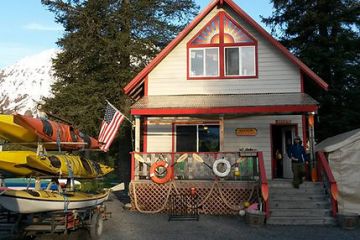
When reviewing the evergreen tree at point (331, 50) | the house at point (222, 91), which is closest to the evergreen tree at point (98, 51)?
the house at point (222, 91)

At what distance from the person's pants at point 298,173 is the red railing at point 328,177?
0.62 m

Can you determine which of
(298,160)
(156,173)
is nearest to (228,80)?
(298,160)

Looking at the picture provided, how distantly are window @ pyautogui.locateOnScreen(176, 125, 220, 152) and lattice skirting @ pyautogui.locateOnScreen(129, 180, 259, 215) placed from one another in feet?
9.98

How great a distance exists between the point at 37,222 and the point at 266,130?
1046 cm

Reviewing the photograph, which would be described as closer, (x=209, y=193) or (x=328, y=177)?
(x=328, y=177)

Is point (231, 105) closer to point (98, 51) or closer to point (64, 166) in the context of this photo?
point (64, 166)

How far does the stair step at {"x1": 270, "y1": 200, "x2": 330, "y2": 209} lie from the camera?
43.5 ft

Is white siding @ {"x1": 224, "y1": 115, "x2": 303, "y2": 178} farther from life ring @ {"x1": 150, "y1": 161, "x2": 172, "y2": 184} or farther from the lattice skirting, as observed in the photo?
life ring @ {"x1": 150, "y1": 161, "x2": 172, "y2": 184}

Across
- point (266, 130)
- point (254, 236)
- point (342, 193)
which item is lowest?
point (254, 236)

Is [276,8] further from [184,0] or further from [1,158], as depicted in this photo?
[1,158]

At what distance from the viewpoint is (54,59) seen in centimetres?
2656

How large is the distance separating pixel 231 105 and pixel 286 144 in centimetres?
365

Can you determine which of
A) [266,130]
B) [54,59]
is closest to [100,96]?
[54,59]

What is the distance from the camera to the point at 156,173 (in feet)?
48.7
